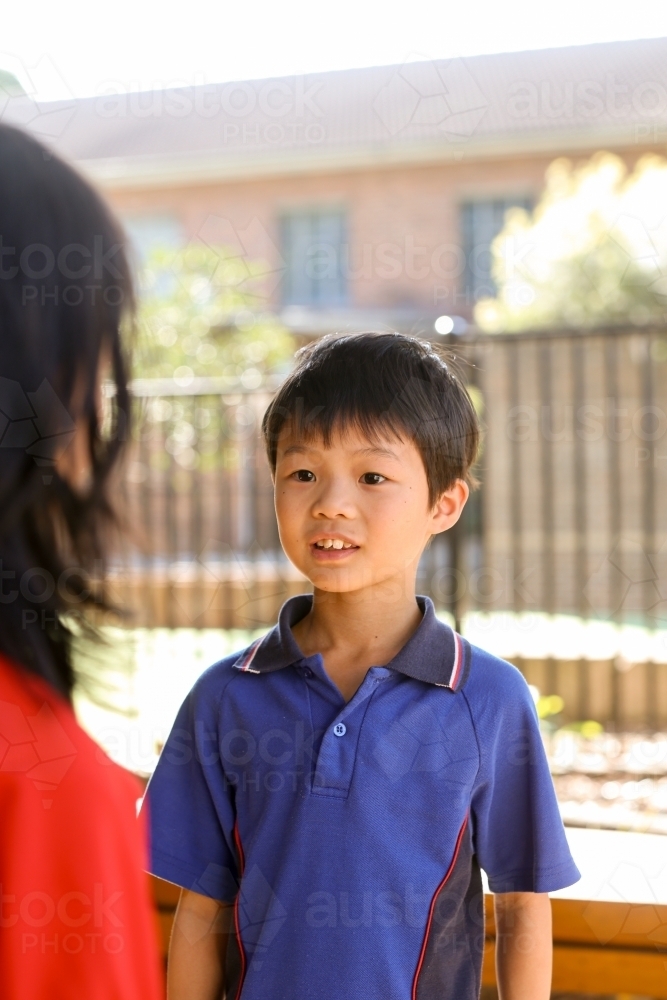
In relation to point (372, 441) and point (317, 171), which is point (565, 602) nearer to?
point (372, 441)

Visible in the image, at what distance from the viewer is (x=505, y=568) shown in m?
4.56

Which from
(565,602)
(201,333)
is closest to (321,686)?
(565,602)

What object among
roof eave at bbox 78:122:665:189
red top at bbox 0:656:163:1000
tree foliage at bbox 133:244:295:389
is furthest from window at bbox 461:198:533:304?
red top at bbox 0:656:163:1000

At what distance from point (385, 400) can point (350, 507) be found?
132 millimetres

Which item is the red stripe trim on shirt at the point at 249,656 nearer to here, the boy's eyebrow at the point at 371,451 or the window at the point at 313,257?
the boy's eyebrow at the point at 371,451

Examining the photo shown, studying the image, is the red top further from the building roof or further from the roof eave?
the roof eave

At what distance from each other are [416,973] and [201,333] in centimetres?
560

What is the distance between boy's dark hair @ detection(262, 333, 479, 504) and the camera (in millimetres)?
1143

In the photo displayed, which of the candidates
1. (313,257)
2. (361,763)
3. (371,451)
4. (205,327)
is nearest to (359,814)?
(361,763)

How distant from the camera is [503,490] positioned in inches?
196

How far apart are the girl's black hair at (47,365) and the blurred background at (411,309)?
66 millimetres

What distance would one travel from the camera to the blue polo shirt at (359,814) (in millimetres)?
1049

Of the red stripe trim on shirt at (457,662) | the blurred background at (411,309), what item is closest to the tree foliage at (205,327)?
the blurred background at (411,309)

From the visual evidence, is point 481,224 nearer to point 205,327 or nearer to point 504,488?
point 205,327
